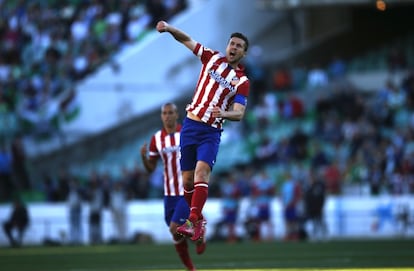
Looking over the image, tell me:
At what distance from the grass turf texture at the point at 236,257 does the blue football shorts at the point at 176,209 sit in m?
0.95

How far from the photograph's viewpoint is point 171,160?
16672 millimetres

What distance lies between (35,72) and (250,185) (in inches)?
317

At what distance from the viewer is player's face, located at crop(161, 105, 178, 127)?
54.2ft

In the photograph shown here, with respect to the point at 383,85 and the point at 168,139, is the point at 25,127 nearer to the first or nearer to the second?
the point at 383,85

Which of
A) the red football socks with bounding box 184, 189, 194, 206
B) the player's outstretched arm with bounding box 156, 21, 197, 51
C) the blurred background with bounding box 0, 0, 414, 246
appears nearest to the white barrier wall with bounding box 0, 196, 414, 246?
the blurred background with bounding box 0, 0, 414, 246

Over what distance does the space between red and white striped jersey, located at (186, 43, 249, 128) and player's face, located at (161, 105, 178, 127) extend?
2234 mm

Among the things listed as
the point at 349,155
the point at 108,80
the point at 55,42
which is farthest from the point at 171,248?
the point at 55,42

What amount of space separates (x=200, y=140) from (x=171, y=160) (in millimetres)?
2305

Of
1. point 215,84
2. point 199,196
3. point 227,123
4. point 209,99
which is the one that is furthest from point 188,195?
point 227,123

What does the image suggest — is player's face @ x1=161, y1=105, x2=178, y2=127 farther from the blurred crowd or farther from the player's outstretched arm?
the blurred crowd

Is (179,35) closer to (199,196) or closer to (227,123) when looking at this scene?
(199,196)

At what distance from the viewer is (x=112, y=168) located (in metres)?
34.2

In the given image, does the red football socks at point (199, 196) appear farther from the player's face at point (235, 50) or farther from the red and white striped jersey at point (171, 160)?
the red and white striped jersey at point (171, 160)

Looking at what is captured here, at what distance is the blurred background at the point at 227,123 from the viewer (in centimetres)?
3047
